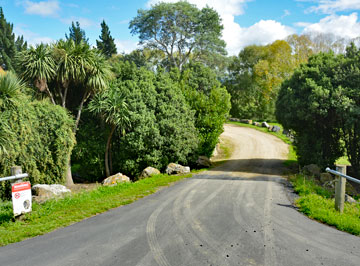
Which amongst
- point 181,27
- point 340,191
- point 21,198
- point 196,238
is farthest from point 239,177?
point 181,27

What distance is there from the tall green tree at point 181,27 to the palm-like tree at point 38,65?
74.2ft

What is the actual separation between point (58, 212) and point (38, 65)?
9601 millimetres

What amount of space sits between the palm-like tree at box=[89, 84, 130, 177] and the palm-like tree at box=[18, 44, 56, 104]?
2.73 m

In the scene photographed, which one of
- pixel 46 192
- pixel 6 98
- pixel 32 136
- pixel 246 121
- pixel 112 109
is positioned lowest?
pixel 46 192

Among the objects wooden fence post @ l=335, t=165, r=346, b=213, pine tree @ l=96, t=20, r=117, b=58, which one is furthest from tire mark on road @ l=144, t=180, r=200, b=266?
pine tree @ l=96, t=20, r=117, b=58

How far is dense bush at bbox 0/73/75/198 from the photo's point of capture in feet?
→ 38.6

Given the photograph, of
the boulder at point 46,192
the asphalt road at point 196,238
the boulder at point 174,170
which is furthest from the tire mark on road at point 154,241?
the boulder at point 174,170

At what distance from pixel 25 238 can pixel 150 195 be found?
441 centimetres

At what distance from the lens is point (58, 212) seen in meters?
7.77

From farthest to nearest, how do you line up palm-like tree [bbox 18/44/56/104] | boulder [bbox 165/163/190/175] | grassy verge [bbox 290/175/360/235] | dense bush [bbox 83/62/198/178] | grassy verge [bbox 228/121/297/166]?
1. grassy verge [bbox 228/121/297/166]
2. dense bush [bbox 83/62/198/178]
3. boulder [bbox 165/163/190/175]
4. palm-like tree [bbox 18/44/56/104]
5. grassy verge [bbox 290/175/360/235]

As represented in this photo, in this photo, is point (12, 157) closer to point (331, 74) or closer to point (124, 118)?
point (124, 118)

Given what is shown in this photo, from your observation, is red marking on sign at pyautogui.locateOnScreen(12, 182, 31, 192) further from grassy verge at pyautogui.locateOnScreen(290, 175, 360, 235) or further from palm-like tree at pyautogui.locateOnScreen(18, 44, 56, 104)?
palm-like tree at pyautogui.locateOnScreen(18, 44, 56, 104)

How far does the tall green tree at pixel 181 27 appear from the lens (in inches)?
1351

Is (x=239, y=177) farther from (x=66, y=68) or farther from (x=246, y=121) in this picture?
(x=246, y=121)
